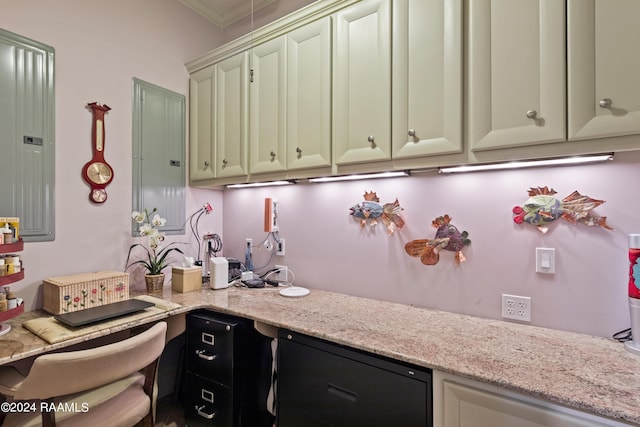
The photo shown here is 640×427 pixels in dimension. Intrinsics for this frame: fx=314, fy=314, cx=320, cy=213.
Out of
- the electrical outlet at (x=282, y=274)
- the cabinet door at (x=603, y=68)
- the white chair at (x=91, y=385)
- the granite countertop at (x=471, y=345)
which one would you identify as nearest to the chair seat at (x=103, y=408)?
the white chair at (x=91, y=385)

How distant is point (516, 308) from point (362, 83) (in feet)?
4.26

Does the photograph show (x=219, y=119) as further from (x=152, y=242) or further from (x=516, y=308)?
(x=516, y=308)

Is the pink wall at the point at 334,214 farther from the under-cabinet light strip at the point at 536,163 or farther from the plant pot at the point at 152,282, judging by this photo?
the plant pot at the point at 152,282

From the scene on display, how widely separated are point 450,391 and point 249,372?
1049 millimetres

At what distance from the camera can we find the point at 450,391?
1042 millimetres

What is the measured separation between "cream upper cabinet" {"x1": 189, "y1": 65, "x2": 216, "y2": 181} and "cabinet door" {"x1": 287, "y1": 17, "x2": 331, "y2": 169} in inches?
29.0

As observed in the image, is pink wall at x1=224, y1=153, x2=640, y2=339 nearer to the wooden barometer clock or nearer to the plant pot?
the plant pot

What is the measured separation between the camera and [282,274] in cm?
227

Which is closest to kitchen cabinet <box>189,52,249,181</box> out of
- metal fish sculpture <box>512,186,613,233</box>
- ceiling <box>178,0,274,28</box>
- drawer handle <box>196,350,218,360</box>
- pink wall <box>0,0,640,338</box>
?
pink wall <box>0,0,640,338</box>

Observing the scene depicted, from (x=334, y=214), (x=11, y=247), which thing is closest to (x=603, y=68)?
(x=334, y=214)

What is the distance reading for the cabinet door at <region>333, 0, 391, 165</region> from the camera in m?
1.51

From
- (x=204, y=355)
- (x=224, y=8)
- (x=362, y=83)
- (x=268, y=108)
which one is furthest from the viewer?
(x=224, y=8)

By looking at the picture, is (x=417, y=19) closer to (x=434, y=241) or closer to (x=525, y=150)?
(x=525, y=150)

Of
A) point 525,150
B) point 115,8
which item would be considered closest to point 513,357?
point 525,150
